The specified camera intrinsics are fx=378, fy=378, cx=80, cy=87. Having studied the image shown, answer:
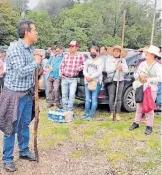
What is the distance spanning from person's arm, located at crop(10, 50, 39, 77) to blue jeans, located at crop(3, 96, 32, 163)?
0.44 m

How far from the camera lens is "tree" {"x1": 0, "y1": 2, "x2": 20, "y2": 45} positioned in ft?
161

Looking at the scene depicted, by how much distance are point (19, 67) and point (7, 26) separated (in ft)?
153

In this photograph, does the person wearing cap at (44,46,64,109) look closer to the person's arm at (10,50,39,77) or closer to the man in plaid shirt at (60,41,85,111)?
the man in plaid shirt at (60,41,85,111)

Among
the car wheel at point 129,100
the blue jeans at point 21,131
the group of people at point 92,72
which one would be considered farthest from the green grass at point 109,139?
the car wheel at point 129,100

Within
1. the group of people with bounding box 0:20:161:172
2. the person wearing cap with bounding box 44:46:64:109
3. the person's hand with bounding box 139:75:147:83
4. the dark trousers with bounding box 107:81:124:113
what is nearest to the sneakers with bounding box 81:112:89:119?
the group of people with bounding box 0:20:161:172

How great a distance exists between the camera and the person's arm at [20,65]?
4994 mm

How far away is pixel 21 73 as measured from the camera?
500cm

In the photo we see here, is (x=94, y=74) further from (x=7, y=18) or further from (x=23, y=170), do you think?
(x=7, y=18)

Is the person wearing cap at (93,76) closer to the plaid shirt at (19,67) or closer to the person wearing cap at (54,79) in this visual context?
the person wearing cap at (54,79)

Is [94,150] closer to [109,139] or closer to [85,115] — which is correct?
[109,139]

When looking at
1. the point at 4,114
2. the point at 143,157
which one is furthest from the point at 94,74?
the point at 4,114

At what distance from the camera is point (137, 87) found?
23.3 ft

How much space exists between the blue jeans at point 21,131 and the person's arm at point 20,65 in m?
0.44

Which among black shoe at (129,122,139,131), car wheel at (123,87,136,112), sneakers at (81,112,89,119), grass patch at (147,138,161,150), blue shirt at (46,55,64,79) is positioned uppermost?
blue shirt at (46,55,64,79)
